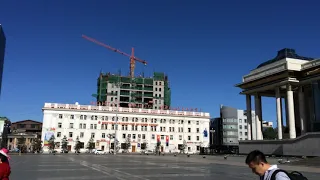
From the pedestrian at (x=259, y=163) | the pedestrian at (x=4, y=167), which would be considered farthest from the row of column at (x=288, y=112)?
the pedestrian at (x=4, y=167)

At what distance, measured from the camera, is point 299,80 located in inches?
2036

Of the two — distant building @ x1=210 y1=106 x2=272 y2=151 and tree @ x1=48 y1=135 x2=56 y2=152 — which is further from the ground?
distant building @ x1=210 y1=106 x2=272 y2=151

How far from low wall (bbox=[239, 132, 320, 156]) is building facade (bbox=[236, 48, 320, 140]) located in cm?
226

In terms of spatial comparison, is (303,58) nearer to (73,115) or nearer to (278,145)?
(278,145)

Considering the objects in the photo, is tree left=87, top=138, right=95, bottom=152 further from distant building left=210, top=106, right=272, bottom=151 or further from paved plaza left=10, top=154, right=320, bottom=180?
paved plaza left=10, top=154, right=320, bottom=180

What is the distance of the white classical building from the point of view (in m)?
98.0

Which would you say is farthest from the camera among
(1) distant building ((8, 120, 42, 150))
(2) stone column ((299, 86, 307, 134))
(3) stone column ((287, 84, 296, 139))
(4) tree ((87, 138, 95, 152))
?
(1) distant building ((8, 120, 42, 150))

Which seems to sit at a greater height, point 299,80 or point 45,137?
point 299,80

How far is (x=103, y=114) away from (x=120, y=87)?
1057 inches

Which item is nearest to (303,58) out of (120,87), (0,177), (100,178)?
(100,178)

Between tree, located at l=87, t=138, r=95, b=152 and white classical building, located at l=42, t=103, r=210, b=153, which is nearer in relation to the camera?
tree, located at l=87, t=138, r=95, b=152

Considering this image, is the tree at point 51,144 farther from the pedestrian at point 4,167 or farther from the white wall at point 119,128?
the pedestrian at point 4,167

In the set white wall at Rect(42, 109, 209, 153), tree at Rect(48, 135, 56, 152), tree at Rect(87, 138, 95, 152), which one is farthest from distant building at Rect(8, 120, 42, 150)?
tree at Rect(87, 138, 95, 152)

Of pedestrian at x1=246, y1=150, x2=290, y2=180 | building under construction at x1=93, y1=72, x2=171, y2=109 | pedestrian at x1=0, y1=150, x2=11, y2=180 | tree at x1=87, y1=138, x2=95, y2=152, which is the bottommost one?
tree at x1=87, y1=138, x2=95, y2=152
